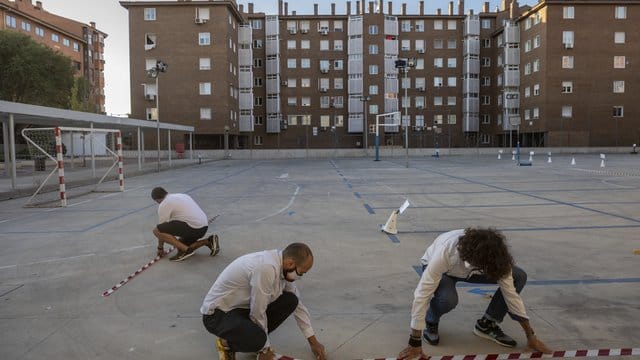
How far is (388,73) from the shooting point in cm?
7606

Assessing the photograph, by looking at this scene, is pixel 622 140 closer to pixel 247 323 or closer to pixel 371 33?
pixel 371 33

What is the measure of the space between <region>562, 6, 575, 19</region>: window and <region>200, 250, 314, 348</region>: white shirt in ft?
221

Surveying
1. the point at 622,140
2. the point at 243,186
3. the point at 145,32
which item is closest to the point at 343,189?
the point at 243,186

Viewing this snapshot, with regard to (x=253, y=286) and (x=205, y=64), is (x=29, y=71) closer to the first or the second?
(x=205, y=64)

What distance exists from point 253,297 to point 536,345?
237cm

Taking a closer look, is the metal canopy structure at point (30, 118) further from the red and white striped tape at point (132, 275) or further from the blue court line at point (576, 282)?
the blue court line at point (576, 282)

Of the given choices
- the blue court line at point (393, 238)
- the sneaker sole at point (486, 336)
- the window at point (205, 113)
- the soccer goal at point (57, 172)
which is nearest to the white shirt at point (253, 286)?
the sneaker sole at point (486, 336)

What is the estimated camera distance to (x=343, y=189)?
19.9 meters

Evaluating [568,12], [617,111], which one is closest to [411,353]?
[568,12]

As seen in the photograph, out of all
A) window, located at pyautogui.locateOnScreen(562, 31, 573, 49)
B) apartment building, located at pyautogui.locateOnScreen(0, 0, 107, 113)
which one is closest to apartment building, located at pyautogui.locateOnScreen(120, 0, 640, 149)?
window, located at pyautogui.locateOnScreen(562, 31, 573, 49)

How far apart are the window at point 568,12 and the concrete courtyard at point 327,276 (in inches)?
2118

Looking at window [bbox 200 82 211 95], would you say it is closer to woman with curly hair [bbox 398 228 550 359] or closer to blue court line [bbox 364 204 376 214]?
blue court line [bbox 364 204 376 214]

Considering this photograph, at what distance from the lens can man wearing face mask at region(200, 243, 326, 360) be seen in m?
3.90

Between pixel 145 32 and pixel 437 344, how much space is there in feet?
209
